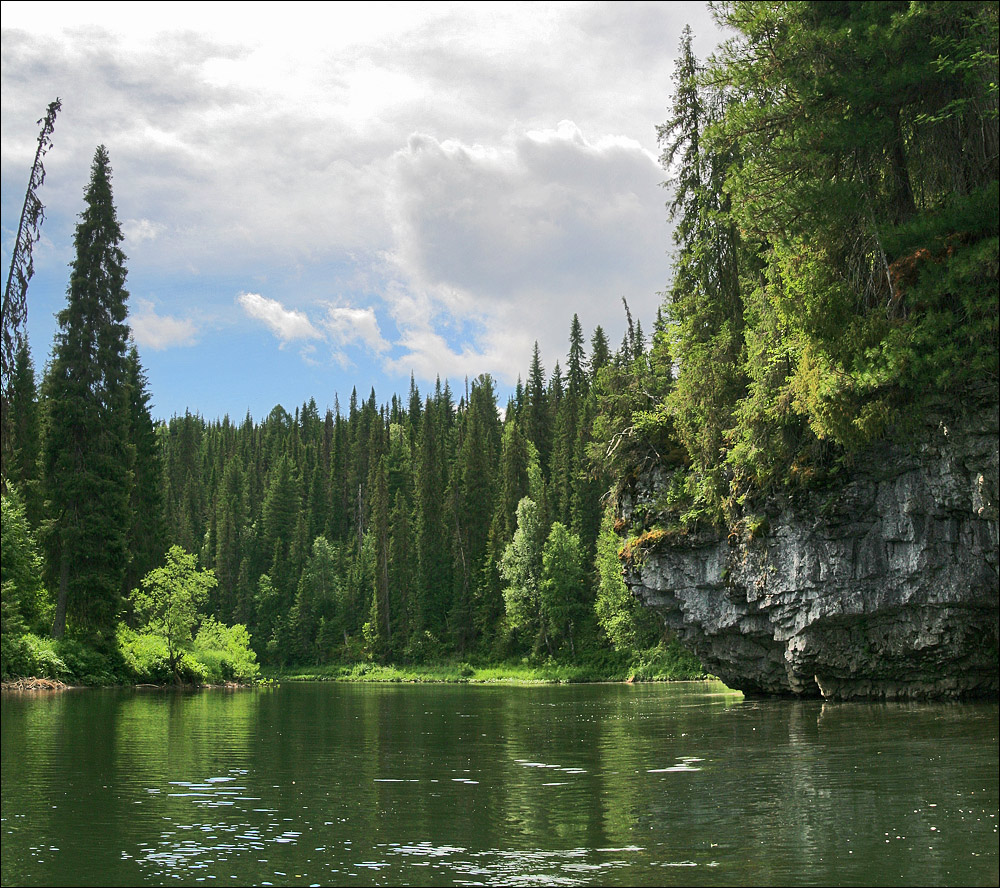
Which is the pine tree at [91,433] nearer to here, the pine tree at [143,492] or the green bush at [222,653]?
the green bush at [222,653]

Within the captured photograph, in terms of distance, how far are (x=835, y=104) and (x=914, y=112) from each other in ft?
6.20

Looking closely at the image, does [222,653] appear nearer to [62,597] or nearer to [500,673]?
[62,597]

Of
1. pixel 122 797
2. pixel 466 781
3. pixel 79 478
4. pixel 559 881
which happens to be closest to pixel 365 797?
pixel 466 781

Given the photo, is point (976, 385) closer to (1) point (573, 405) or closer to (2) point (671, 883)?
(2) point (671, 883)

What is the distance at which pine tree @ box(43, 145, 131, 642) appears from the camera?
4112cm

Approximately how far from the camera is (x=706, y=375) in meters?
30.4

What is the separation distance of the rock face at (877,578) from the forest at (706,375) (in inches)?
36.3

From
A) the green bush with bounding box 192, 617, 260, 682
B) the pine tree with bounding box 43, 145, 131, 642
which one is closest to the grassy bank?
the green bush with bounding box 192, 617, 260, 682

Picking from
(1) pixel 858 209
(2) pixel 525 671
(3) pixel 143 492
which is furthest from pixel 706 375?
(2) pixel 525 671

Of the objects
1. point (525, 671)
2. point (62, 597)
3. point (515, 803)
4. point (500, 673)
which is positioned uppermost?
point (62, 597)

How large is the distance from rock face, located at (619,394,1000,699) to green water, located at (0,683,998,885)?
1538mm

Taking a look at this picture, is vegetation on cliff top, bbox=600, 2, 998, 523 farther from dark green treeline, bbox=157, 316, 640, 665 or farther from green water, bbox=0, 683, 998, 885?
dark green treeline, bbox=157, 316, 640, 665

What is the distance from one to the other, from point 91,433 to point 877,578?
35.1 metres

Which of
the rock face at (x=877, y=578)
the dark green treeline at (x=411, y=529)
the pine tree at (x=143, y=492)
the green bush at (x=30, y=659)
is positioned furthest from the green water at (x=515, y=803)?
the dark green treeline at (x=411, y=529)
